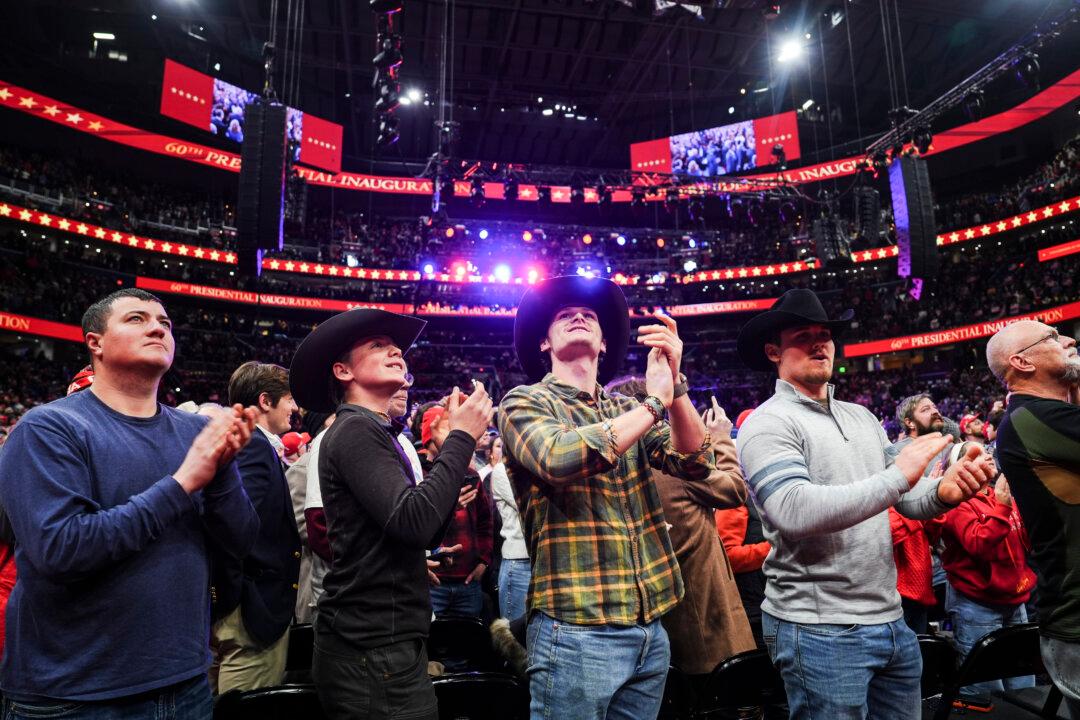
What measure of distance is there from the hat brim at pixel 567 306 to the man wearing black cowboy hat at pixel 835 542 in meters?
0.57

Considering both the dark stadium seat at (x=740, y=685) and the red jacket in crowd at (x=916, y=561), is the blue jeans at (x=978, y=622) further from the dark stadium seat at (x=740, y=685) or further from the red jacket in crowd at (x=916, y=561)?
the dark stadium seat at (x=740, y=685)

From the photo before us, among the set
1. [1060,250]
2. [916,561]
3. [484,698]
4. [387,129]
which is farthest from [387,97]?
[1060,250]

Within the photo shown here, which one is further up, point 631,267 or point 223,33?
point 223,33

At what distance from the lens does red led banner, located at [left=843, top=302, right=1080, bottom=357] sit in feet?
60.7

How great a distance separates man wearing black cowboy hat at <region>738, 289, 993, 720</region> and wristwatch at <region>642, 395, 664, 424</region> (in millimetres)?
520

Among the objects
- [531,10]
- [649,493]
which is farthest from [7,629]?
[531,10]

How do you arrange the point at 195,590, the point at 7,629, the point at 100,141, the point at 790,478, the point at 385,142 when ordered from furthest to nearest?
1. the point at 100,141
2. the point at 385,142
3. the point at 790,478
4. the point at 195,590
5. the point at 7,629

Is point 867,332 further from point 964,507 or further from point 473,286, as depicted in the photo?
point 964,507

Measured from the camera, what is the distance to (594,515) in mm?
1825

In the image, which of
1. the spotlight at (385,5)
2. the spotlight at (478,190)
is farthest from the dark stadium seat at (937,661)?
the spotlight at (478,190)

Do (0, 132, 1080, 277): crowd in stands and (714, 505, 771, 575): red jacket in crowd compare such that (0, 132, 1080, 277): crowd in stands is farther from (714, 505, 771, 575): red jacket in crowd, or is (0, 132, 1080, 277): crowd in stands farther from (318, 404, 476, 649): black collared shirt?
(318, 404, 476, 649): black collared shirt

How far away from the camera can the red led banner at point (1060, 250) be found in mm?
19375

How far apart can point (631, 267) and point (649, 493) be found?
2863 cm

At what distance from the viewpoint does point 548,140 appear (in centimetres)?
2841
